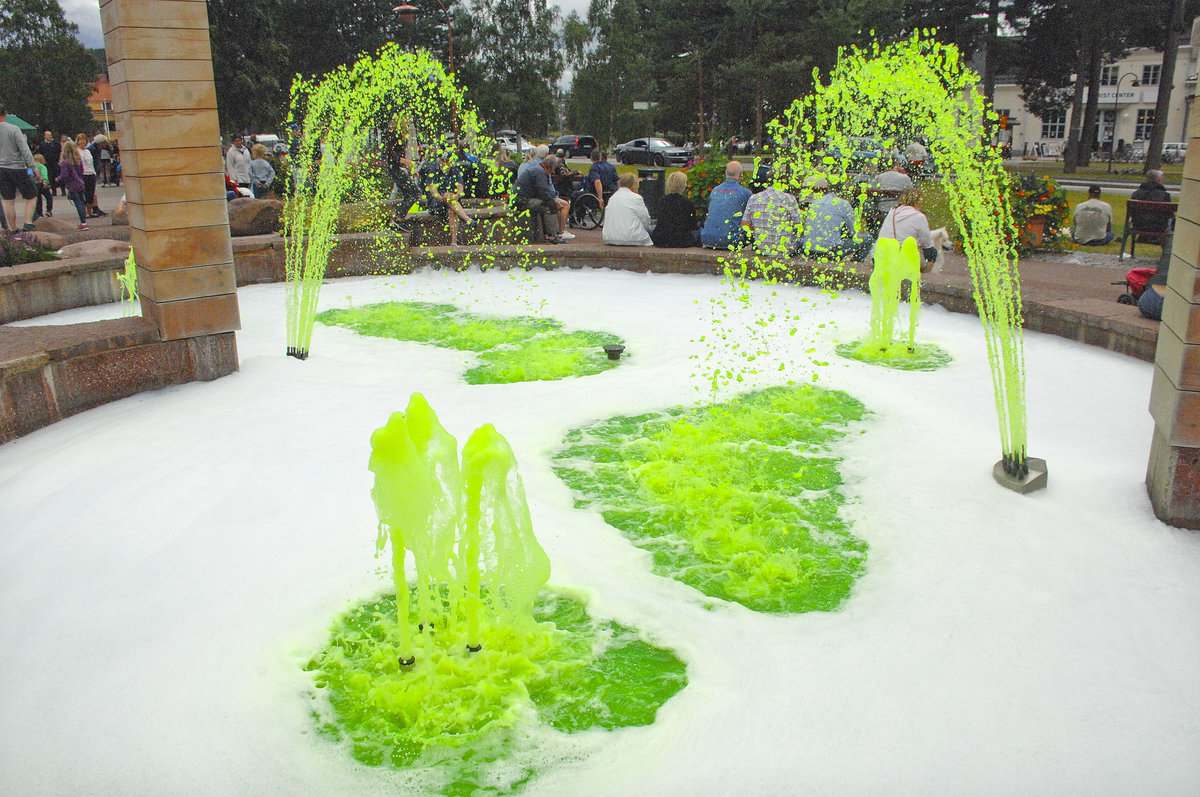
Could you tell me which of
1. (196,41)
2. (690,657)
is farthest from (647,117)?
(690,657)

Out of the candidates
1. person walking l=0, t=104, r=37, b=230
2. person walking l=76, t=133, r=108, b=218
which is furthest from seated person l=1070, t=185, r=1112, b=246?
person walking l=76, t=133, r=108, b=218

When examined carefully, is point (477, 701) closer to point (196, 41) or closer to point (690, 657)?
point (690, 657)

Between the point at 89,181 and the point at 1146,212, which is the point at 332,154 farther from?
the point at 89,181

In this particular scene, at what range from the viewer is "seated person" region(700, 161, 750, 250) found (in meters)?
Result: 9.94

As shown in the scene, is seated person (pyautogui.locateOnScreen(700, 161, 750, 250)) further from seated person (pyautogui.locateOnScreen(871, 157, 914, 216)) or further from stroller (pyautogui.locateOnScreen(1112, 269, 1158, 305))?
stroller (pyautogui.locateOnScreen(1112, 269, 1158, 305))

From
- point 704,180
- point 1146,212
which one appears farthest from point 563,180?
point 1146,212

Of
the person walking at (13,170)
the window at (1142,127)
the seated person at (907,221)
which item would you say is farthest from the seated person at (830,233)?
the window at (1142,127)

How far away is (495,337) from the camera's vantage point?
7.51 metres

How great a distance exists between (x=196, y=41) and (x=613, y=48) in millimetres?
50254

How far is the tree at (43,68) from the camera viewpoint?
137ft

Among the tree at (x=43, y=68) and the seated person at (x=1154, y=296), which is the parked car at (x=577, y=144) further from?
the seated person at (x=1154, y=296)

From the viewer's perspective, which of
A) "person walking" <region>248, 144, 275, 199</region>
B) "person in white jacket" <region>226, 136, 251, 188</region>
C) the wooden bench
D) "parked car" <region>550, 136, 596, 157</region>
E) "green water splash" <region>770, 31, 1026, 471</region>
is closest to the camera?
"green water splash" <region>770, 31, 1026, 471</region>

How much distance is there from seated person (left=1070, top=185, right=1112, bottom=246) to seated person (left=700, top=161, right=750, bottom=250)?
537 cm

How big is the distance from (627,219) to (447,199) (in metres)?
2.26
